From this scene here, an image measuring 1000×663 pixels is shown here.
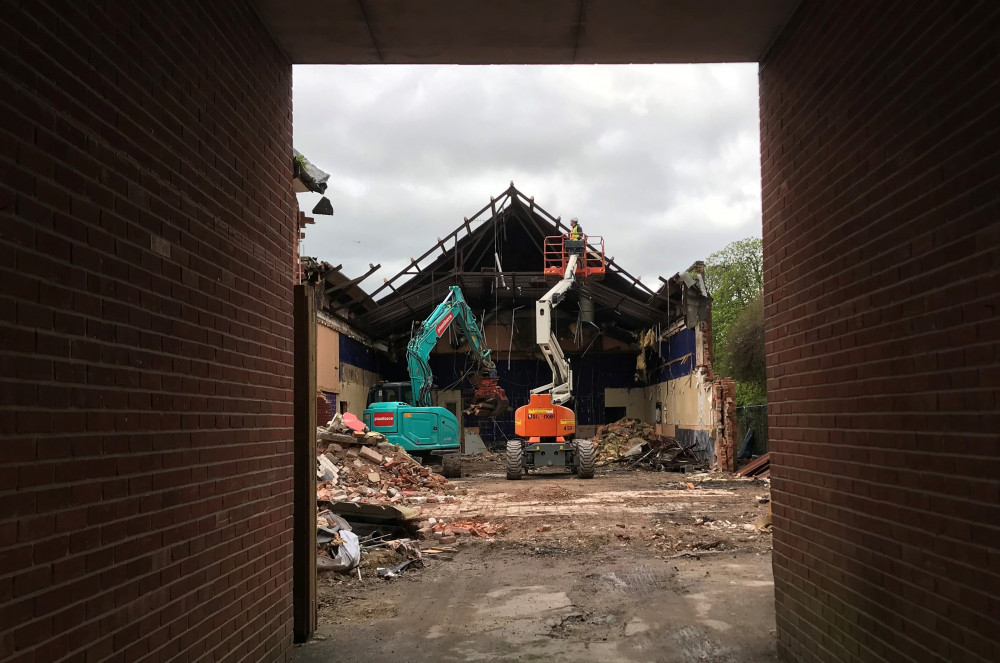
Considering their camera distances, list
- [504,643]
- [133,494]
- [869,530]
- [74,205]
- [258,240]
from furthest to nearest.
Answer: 1. [504,643]
2. [258,240]
3. [869,530]
4. [133,494]
5. [74,205]

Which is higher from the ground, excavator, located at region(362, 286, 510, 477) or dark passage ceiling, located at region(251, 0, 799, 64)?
dark passage ceiling, located at region(251, 0, 799, 64)

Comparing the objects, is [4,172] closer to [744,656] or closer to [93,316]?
[93,316]

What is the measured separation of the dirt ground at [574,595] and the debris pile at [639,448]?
9502 mm

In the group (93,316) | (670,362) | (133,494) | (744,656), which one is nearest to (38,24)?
(93,316)

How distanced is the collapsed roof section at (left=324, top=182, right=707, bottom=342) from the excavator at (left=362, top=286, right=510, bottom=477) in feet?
12.6

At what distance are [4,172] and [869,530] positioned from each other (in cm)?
399

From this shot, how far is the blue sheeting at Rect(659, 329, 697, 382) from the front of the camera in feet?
79.9

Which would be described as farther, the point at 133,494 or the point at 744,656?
the point at 744,656

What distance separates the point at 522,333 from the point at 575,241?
935 centimetres

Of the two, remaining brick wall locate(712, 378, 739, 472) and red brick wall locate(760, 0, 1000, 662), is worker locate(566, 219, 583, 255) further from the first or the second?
red brick wall locate(760, 0, 1000, 662)

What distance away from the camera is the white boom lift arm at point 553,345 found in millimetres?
21172

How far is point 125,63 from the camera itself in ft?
10.6

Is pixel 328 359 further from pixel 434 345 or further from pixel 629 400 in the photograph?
pixel 629 400

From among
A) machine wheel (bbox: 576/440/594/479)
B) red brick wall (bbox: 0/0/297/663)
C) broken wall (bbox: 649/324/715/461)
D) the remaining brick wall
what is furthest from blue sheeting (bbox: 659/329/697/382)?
red brick wall (bbox: 0/0/297/663)
